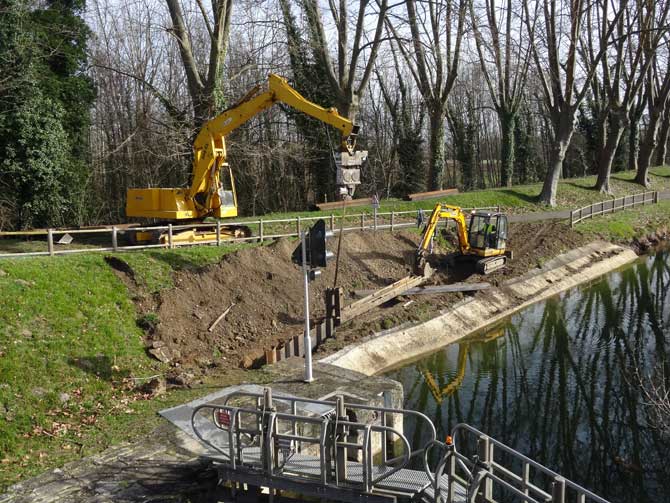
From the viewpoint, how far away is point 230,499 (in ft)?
30.2

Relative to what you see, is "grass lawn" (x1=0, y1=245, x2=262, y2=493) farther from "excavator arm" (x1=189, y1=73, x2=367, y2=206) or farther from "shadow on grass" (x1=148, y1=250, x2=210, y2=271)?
"excavator arm" (x1=189, y1=73, x2=367, y2=206)

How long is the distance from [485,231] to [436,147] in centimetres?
1423

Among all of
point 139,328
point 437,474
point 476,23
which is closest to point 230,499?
point 437,474

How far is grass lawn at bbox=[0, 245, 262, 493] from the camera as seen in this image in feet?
33.9

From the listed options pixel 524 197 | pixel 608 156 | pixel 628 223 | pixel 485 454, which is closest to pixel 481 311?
pixel 485 454

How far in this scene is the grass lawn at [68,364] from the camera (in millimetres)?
10320

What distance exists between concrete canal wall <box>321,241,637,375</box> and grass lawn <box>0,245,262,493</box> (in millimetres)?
4884

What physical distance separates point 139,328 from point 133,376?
2225 millimetres

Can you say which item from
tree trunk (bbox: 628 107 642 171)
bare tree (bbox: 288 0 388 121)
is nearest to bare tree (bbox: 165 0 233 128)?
bare tree (bbox: 288 0 388 121)

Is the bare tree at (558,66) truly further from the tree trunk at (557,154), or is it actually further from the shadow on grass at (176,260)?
the shadow on grass at (176,260)

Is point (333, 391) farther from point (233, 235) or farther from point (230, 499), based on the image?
point (233, 235)

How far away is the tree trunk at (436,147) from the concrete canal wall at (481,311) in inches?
437

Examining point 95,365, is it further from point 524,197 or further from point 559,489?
point 524,197

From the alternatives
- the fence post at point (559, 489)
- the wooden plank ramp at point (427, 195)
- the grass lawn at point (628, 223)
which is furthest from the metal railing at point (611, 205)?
the fence post at point (559, 489)
